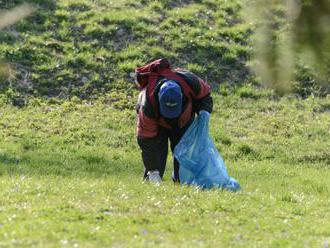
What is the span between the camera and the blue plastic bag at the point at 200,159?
823 cm

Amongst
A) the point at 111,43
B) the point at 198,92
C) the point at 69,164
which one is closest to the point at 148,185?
the point at 198,92

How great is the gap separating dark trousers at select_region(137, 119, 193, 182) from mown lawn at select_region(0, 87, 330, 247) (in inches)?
14.6

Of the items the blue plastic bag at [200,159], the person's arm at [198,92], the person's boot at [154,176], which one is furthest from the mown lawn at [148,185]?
the person's arm at [198,92]

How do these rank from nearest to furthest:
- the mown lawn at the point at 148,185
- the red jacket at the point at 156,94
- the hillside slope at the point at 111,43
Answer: the mown lawn at the point at 148,185 < the red jacket at the point at 156,94 < the hillside slope at the point at 111,43

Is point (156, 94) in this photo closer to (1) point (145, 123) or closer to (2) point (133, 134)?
(1) point (145, 123)

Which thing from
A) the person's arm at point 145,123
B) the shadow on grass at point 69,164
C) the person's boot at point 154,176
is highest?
the person's arm at point 145,123

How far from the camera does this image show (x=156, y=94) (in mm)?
8070

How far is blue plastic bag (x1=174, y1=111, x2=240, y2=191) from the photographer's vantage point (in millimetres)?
8227

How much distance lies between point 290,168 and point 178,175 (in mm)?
3556

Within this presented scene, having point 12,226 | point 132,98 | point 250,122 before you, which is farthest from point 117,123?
point 12,226

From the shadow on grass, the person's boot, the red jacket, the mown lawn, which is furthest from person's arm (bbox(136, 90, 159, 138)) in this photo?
the shadow on grass

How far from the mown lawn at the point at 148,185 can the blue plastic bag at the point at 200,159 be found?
491 millimetres

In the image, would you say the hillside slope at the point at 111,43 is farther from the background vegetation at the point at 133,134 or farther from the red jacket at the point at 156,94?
the red jacket at the point at 156,94

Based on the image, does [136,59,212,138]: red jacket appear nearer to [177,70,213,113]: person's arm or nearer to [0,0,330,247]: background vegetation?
[177,70,213,113]: person's arm
